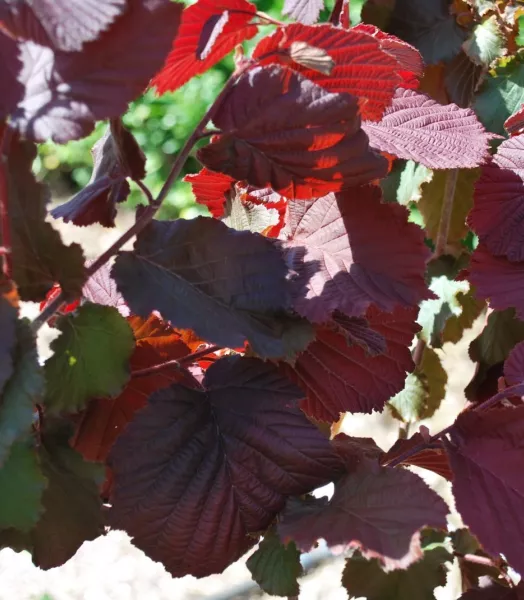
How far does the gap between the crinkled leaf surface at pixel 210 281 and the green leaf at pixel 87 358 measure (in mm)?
34

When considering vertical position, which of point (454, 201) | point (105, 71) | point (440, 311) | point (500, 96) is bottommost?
point (440, 311)

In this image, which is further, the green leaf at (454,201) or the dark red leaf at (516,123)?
the green leaf at (454,201)

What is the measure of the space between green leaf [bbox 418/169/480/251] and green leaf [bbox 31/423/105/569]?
3.22ft

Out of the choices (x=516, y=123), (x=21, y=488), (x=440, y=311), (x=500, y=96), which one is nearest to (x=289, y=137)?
(x=21, y=488)

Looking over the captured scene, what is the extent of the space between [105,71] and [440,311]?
0.99m

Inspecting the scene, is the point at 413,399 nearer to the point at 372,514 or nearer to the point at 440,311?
the point at 440,311

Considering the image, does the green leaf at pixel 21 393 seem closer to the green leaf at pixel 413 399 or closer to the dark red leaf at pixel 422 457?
the dark red leaf at pixel 422 457

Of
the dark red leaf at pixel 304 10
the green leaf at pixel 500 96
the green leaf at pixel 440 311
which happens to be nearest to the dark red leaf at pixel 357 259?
the dark red leaf at pixel 304 10

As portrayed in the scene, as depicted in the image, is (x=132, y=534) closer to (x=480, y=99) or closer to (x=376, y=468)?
(x=376, y=468)

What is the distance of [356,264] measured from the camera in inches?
23.7

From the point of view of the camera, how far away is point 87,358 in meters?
0.57

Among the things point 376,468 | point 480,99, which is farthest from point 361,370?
point 480,99

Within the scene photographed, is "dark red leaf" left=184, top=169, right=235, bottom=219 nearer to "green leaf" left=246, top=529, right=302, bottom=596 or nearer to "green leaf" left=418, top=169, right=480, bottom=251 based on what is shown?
"green leaf" left=246, top=529, right=302, bottom=596

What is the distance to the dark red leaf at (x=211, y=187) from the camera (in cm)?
81
